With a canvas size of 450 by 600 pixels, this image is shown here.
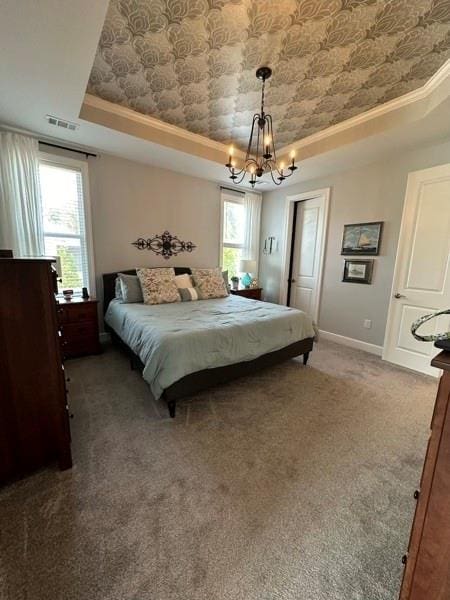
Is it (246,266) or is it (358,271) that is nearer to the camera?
(358,271)

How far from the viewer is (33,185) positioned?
282 centimetres

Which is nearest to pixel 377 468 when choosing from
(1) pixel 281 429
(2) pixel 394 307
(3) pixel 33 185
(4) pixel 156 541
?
(1) pixel 281 429

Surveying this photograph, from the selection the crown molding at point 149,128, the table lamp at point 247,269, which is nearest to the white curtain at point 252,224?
the table lamp at point 247,269

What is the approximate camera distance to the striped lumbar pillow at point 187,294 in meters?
3.56

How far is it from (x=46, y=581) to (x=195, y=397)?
1.42 m

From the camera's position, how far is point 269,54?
6.61 ft

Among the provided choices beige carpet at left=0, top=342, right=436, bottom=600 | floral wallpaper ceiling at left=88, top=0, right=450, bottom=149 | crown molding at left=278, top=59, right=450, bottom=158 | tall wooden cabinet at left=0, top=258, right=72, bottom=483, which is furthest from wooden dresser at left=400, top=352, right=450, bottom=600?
crown molding at left=278, top=59, right=450, bottom=158

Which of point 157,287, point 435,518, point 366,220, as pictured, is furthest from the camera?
point 366,220

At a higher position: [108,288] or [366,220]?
[366,220]

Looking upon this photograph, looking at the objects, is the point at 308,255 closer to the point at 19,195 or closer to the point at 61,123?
the point at 61,123

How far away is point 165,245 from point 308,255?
2490 mm

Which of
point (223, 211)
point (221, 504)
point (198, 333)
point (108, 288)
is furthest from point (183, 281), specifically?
point (221, 504)

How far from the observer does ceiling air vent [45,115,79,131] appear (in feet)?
8.23

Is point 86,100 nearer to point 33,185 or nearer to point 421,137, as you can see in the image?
point 33,185
